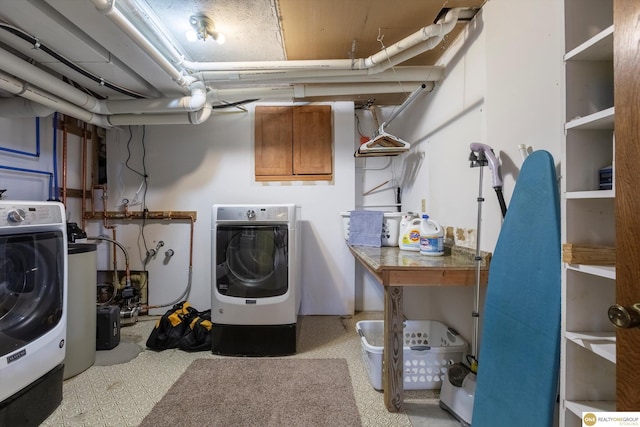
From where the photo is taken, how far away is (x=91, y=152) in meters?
2.90

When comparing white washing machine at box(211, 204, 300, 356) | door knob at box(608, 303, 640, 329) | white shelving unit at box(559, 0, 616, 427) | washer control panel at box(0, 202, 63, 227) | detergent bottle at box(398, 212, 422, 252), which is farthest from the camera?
white washing machine at box(211, 204, 300, 356)

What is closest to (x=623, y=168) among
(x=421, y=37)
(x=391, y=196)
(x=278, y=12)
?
(x=421, y=37)

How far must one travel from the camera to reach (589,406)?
84cm

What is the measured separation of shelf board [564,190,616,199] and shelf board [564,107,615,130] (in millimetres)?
203

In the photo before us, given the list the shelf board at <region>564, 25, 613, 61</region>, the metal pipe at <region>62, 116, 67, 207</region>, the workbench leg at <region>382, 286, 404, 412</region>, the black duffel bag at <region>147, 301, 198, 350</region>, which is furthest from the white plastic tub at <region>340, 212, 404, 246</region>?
the metal pipe at <region>62, 116, 67, 207</region>

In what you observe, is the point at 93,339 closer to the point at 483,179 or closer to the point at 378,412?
the point at 378,412

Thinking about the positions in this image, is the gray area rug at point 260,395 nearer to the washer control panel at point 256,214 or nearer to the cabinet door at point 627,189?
the washer control panel at point 256,214

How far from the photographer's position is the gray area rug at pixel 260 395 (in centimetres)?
143

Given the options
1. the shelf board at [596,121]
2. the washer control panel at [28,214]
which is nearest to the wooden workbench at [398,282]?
the shelf board at [596,121]

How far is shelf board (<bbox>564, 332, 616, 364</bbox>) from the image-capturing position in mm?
758

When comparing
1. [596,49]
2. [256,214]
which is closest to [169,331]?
[256,214]

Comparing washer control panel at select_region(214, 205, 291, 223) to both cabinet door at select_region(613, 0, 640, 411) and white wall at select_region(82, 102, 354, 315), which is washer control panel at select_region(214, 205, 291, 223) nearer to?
white wall at select_region(82, 102, 354, 315)

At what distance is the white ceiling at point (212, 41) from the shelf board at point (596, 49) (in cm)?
99

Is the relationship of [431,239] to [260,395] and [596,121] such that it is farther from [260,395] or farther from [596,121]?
[260,395]
